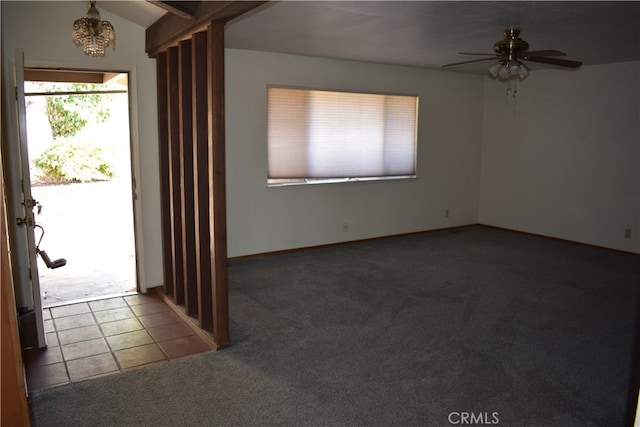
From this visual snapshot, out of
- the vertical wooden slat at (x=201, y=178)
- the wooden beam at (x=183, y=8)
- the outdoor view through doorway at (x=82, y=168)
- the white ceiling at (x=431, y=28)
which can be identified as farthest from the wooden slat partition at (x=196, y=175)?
the outdoor view through doorway at (x=82, y=168)

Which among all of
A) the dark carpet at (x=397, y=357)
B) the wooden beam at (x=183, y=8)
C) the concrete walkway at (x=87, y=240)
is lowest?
the dark carpet at (x=397, y=357)

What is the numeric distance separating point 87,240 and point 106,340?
12.3 ft

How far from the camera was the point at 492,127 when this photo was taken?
7598 mm

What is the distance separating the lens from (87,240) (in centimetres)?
682

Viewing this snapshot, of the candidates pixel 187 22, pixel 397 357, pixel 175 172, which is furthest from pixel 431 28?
pixel 397 357

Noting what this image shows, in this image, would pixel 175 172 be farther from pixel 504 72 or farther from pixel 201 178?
pixel 504 72

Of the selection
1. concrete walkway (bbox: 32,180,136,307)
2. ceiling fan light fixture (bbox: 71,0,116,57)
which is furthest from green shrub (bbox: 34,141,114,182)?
ceiling fan light fixture (bbox: 71,0,116,57)

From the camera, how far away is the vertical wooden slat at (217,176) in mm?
3113

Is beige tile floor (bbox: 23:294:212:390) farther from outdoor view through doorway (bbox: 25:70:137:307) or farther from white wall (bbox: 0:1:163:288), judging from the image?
outdoor view through doorway (bbox: 25:70:137:307)

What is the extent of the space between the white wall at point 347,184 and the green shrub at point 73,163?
23.5 feet

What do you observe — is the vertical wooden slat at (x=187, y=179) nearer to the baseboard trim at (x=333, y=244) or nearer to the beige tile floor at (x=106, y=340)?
the beige tile floor at (x=106, y=340)

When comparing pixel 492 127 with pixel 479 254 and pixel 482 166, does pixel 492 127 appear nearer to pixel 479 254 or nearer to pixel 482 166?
pixel 482 166

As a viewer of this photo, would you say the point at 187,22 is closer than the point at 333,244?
Yes

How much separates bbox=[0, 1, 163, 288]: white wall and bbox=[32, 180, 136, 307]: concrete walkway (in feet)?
2.06
